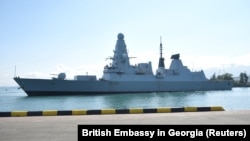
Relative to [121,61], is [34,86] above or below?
below

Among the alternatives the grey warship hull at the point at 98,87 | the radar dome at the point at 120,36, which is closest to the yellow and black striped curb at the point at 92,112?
the grey warship hull at the point at 98,87

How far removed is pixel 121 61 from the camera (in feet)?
188

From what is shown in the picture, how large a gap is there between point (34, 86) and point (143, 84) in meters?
21.1

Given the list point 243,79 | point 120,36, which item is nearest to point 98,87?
point 120,36

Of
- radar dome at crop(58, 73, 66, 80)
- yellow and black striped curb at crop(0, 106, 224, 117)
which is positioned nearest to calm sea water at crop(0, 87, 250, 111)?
radar dome at crop(58, 73, 66, 80)

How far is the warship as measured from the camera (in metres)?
49.1

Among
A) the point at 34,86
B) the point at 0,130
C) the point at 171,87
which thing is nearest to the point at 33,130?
the point at 0,130

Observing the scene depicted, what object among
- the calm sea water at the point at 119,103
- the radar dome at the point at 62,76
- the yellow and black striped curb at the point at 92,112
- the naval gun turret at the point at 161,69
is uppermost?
the naval gun turret at the point at 161,69

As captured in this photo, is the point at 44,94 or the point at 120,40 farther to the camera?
the point at 120,40

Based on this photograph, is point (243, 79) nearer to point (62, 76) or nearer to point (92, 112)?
point (62, 76)

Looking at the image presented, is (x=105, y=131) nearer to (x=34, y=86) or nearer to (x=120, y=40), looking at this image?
(x=34, y=86)

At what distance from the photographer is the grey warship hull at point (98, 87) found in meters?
48.3

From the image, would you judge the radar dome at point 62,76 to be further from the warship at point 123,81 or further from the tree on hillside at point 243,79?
the tree on hillside at point 243,79

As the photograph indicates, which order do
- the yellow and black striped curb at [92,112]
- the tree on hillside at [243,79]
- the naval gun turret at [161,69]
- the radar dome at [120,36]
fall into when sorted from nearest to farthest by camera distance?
the yellow and black striped curb at [92,112] → the radar dome at [120,36] → the naval gun turret at [161,69] → the tree on hillside at [243,79]
